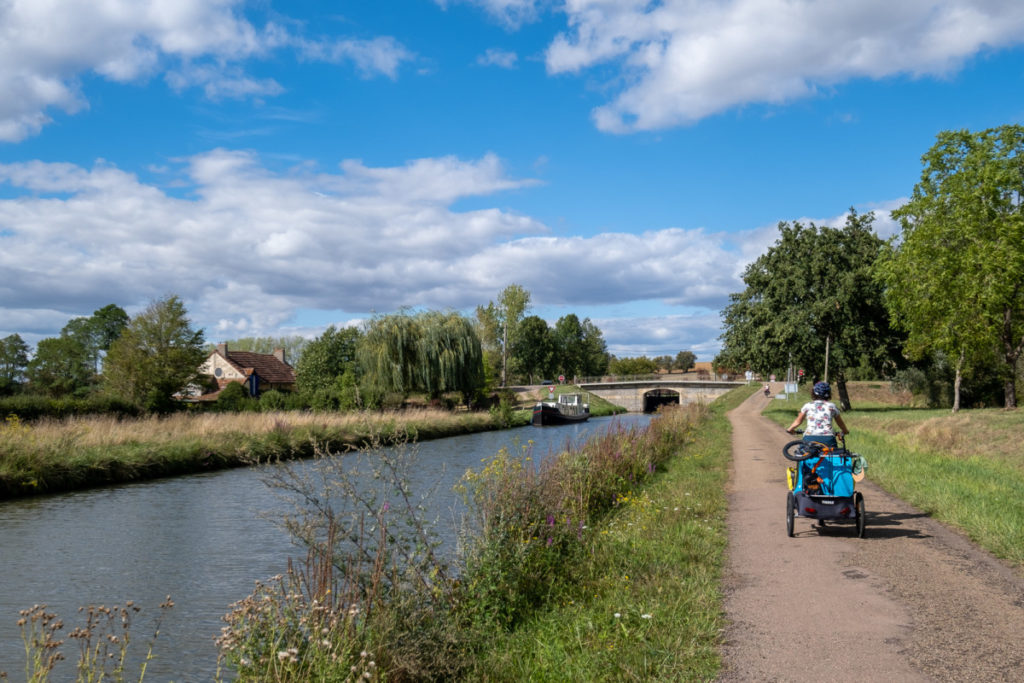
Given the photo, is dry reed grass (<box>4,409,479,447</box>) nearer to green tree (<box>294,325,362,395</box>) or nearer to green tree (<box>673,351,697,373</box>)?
green tree (<box>294,325,362,395</box>)

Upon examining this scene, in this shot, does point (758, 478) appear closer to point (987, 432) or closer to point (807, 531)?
point (807, 531)

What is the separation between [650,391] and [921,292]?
1954 inches

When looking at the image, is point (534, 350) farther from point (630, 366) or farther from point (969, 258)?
point (969, 258)

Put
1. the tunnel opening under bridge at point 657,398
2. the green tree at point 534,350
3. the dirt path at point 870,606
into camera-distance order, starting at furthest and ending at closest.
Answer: the green tree at point 534,350 < the tunnel opening under bridge at point 657,398 < the dirt path at point 870,606

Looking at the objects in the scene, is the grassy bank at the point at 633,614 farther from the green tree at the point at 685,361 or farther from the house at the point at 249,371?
the green tree at the point at 685,361

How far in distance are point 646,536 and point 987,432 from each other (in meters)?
16.6

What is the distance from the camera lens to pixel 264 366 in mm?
85812

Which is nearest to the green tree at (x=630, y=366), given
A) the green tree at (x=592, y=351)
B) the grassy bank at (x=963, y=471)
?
the green tree at (x=592, y=351)

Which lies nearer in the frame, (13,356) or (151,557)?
(151,557)

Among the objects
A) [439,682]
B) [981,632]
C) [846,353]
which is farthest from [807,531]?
[846,353]

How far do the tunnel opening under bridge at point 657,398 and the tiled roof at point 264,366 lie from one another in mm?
41667

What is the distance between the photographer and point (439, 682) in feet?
15.7

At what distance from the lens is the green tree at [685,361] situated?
527 ft

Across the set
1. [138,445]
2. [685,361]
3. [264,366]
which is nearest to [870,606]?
[138,445]
